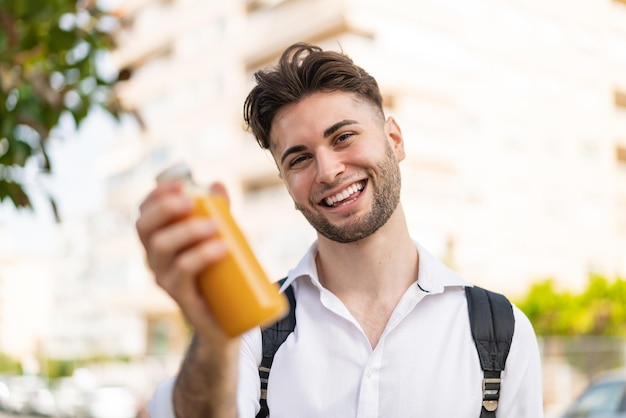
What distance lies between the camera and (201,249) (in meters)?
1.27

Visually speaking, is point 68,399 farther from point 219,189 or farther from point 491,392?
point 219,189

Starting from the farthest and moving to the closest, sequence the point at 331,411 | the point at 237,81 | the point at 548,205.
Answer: the point at 237,81 → the point at 548,205 → the point at 331,411

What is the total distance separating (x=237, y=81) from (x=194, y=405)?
112 ft

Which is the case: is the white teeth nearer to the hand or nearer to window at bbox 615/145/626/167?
the hand

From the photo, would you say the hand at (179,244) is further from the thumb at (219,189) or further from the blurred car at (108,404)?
the blurred car at (108,404)

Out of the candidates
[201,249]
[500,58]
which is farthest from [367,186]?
[500,58]

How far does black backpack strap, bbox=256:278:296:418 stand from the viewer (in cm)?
213

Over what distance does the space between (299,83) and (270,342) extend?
2.05 ft

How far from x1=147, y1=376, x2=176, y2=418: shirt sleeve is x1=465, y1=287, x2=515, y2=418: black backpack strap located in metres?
0.78

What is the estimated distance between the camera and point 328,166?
2.18m

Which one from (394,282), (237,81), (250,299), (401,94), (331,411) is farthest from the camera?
(237,81)

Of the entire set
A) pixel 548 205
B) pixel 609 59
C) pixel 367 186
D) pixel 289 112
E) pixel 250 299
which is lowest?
pixel 548 205

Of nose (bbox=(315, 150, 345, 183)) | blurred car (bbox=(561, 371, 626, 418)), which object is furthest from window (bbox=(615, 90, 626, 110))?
nose (bbox=(315, 150, 345, 183))

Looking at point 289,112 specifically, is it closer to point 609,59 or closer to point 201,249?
point 201,249
